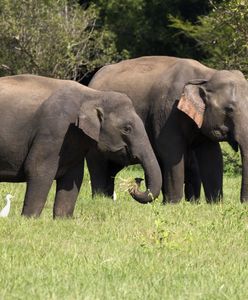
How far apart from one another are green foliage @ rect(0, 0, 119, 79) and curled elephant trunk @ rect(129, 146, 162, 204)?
17.5 m

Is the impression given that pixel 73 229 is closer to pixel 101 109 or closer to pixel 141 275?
pixel 101 109

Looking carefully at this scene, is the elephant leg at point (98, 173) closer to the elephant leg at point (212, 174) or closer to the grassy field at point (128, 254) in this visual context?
the elephant leg at point (212, 174)

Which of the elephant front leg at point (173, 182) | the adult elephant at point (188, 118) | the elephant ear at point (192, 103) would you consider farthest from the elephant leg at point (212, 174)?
the elephant ear at point (192, 103)

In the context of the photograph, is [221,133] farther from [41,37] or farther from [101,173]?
[41,37]

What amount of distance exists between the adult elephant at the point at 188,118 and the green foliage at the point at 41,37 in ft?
46.0

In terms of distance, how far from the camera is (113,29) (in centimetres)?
3897

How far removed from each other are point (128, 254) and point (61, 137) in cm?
244

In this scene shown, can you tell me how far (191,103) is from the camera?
1323 centimetres

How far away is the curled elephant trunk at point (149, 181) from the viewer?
35.3 feet

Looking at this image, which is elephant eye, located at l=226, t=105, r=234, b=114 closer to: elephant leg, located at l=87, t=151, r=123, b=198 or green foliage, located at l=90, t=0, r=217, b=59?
elephant leg, located at l=87, t=151, r=123, b=198

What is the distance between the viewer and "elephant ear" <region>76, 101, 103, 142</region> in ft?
34.7

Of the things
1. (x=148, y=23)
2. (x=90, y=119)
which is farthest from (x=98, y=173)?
(x=148, y=23)

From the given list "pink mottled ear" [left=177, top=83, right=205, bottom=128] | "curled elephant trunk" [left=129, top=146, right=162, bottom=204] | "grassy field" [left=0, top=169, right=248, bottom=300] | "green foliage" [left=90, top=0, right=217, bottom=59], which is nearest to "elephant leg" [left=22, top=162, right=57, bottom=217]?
"grassy field" [left=0, top=169, right=248, bottom=300]

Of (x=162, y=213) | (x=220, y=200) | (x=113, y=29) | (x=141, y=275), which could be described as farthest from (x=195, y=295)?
(x=113, y=29)
